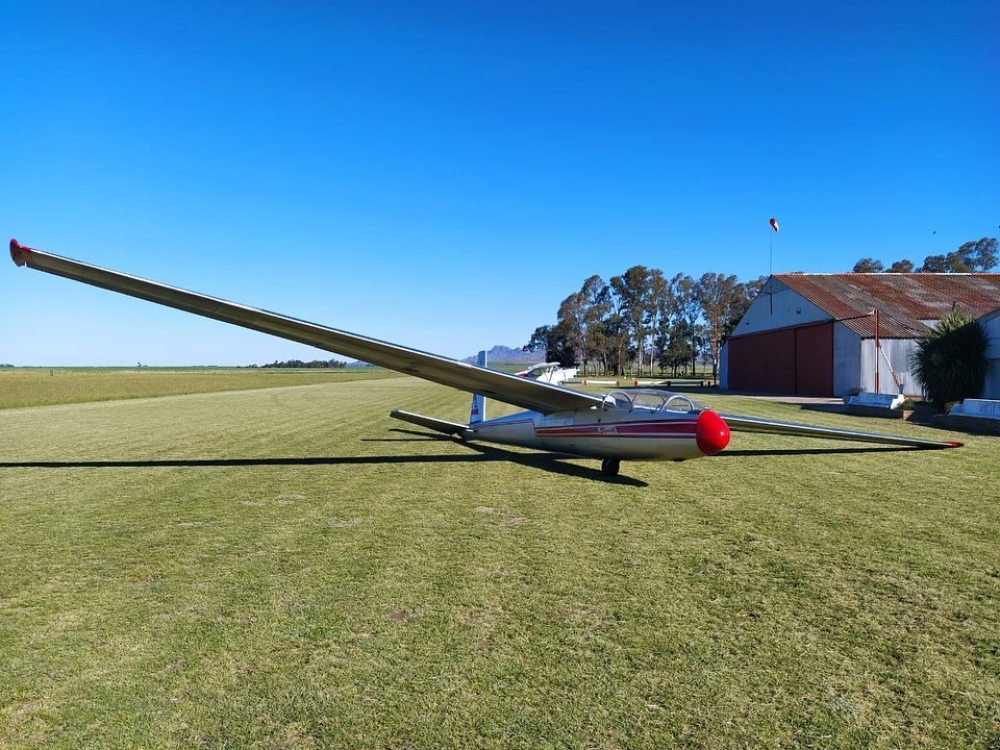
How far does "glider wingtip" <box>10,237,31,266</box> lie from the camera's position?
8688mm

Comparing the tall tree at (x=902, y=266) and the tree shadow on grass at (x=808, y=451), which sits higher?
the tall tree at (x=902, y=266)

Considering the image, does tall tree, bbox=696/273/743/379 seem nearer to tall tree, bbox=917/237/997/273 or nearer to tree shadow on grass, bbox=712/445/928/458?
tall tree, bbox=917/237/997/273

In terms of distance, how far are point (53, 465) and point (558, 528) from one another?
35.8ft

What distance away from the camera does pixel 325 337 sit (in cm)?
963

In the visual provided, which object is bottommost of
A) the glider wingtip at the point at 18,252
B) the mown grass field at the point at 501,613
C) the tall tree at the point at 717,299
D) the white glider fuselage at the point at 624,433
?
the mown grass field at the point at 501,613

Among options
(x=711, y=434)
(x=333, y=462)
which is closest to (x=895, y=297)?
(x=711, y=434)

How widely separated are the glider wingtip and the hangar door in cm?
4006

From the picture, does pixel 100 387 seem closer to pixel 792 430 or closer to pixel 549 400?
pixel 549 400

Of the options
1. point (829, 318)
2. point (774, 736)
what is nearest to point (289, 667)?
point (774, 736)

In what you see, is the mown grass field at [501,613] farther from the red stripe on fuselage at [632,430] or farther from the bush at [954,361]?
the bush at [954,361]

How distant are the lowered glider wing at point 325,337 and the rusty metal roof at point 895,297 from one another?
31.9 meters

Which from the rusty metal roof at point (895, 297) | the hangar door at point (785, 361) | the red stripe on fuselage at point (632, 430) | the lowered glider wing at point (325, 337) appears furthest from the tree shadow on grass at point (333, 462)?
the hangar door at point (785, 361)

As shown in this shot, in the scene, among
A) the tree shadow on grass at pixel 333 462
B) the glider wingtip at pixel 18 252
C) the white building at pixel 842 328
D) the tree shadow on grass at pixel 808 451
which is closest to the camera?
the glider wingtip at pixel 18 252

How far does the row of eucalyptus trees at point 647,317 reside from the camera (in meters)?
102
